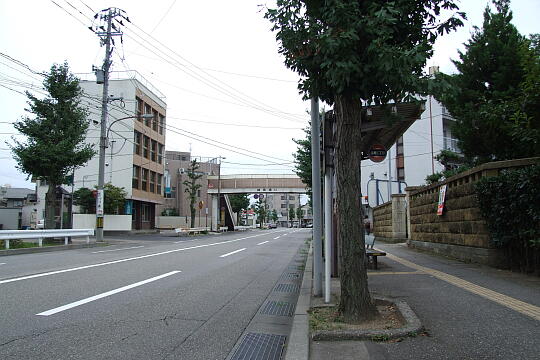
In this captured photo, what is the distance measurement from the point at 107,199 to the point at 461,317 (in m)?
32.0

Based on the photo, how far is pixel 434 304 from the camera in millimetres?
5633

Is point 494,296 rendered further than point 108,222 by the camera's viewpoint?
No

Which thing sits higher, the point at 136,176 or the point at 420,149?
the point at 420,149

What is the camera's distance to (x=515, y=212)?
798cm

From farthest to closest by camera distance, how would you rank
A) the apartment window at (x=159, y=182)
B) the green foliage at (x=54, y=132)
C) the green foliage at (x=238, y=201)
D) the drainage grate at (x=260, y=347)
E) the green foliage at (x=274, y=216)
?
the green foliage at (x=274, y=216) < the green foliage at (x=238, y=201) < the apartment window at (x=159, y=182) < the green foliage at (x=54, y=132) < the drainage grate at (x=260, y=347)

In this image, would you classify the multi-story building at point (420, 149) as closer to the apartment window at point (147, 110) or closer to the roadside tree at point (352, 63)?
the apartment window at point (147, 110)

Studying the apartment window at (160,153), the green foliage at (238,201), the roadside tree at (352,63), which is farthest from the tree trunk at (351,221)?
the green foliage at (238,201)

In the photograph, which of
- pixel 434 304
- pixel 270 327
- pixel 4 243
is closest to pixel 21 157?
pixel 4 243

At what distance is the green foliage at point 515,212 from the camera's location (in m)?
7.44

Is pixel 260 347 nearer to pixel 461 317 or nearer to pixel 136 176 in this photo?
pixel 461 317

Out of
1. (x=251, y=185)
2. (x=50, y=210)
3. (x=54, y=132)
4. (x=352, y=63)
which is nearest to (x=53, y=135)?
(x=54, y=132)

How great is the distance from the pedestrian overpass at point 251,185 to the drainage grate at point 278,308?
1728 inches

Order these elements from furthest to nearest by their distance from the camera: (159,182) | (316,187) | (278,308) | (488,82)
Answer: (159,182) < (488,82) < (316,187) < (278,308)

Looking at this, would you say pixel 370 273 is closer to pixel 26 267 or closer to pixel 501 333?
pixel 501 333
